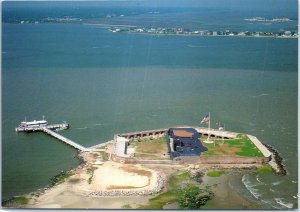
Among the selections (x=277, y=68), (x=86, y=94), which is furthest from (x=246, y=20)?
(x=86, y=94)

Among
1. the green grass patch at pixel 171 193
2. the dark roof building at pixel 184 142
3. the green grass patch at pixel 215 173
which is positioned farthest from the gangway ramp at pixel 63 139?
the green grass patch at pixel 215 173

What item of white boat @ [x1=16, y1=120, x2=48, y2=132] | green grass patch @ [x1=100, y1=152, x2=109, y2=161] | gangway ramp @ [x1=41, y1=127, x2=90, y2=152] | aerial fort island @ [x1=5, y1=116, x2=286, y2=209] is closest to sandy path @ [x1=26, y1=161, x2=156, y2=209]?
aerial fort island @ [x1=5, y1=116, x2=286, y2=209]

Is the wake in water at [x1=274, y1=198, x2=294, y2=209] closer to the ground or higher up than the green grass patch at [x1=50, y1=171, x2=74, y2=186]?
closer to the ground

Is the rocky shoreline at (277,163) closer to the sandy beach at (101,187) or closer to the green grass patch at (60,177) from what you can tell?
the sandy beach at (101,187)

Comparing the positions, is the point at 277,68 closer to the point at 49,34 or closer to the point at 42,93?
the point at 42,93

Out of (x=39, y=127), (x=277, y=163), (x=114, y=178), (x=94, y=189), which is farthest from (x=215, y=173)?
(x=39, y=127)

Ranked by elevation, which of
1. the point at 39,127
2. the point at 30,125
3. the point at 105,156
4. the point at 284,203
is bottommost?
the point at 284,203

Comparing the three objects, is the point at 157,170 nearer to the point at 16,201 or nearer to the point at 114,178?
the point at 114,178

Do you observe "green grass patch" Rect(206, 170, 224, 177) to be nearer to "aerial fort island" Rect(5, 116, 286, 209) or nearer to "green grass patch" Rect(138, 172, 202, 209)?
"aerial fort island" Rect(5, 116, 286, 209)
